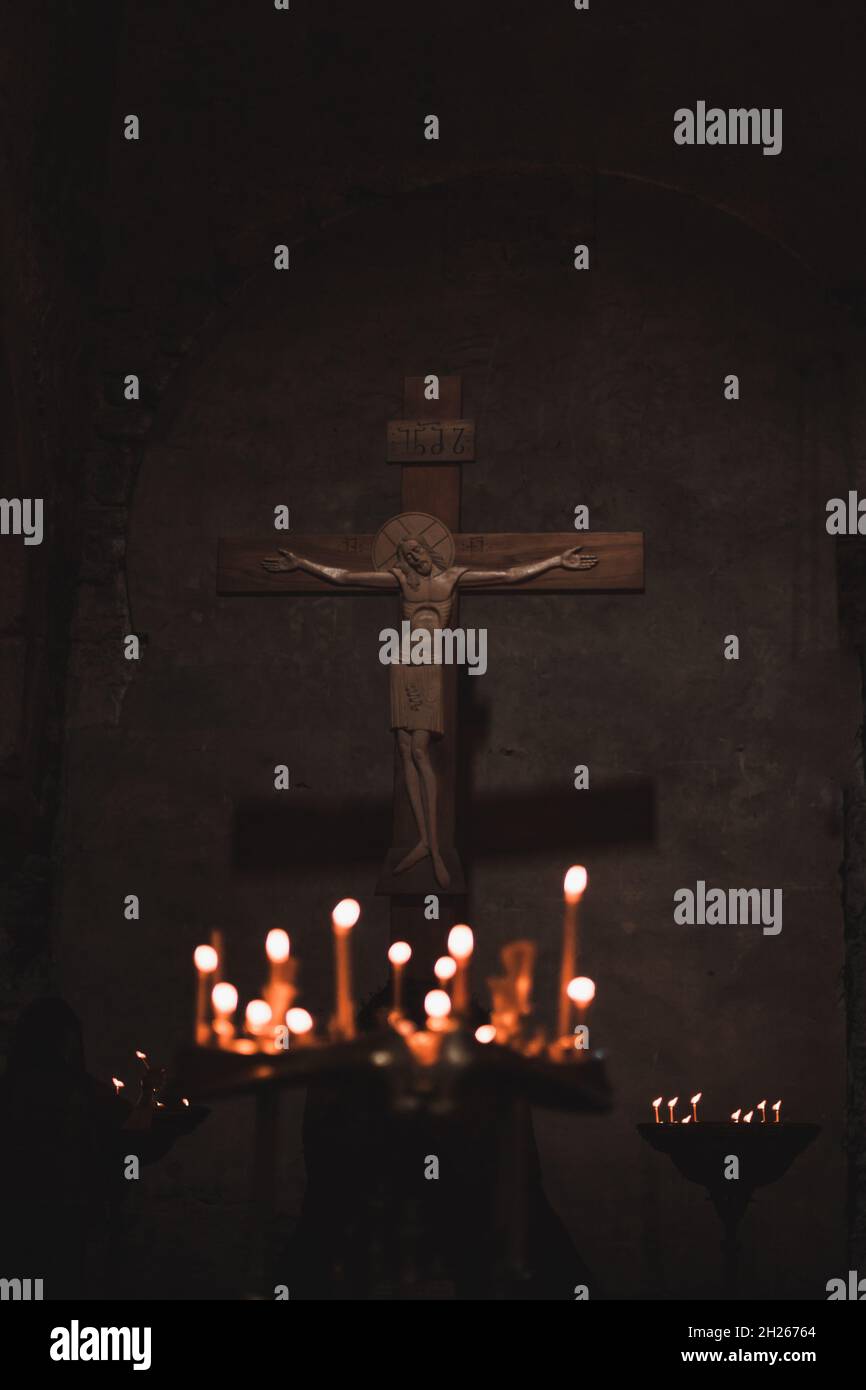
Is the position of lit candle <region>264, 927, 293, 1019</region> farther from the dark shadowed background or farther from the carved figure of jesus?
the dark shadowed background

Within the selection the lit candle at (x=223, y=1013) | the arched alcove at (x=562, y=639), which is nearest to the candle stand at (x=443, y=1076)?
the lit candle at (x=223, y=1013)

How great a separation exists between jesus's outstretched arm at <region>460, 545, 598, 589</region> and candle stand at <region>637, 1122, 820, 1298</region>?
6.41ft

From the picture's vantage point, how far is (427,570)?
6.08m

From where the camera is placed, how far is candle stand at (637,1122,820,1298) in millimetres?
5098

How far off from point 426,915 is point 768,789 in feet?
5.94

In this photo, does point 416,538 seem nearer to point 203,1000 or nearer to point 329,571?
point 329,571

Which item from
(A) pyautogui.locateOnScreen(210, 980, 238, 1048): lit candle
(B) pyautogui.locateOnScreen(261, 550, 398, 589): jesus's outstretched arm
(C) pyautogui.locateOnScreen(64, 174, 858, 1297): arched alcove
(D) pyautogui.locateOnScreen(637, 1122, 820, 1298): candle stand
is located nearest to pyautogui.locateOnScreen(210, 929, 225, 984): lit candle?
(C) pyautogui.locateOnScreen(64, 174, 858, 1297): arched alcove

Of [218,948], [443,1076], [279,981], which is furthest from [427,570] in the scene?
[279,981]

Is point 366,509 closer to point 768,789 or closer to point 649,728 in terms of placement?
point 649,728

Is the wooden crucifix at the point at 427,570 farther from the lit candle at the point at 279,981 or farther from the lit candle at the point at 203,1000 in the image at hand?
the lit candle at the point at 279,981

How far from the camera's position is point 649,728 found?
7051 mm

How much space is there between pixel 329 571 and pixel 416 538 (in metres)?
0.33

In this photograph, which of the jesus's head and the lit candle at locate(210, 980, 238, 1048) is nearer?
the lit candle at locate(210, 980, 238, 1048)
